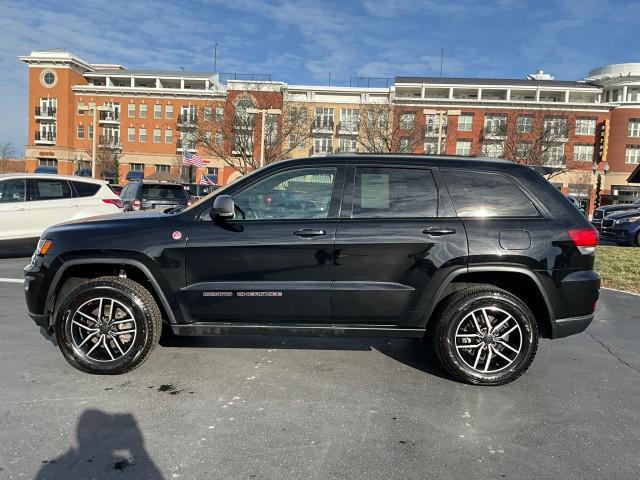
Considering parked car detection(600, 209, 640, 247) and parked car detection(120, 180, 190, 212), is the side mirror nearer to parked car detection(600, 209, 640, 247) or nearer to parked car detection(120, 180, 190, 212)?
parked car detection(120, 180, 190, 212)

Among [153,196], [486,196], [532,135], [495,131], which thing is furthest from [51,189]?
[495,131]

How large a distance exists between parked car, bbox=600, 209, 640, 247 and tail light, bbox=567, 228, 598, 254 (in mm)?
11640

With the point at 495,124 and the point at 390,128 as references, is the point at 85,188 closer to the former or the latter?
the point at 390,128

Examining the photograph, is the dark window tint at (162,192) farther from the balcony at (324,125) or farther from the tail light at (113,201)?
the balcony at (324,125)

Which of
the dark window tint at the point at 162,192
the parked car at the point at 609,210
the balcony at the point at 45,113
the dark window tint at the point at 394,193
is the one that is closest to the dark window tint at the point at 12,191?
the dark window tint at the point at 162,192

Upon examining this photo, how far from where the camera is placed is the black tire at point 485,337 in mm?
3867

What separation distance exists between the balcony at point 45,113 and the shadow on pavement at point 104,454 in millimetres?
71493

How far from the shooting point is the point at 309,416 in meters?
3.33

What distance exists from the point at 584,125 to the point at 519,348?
64.2 metres

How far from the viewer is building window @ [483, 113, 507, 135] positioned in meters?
51.8

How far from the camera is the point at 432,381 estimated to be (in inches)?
158

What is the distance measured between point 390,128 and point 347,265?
4367cm

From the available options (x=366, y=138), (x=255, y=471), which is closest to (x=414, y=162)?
(x=255, y=471)

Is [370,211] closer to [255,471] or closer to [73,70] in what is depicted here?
[255,471]
